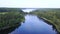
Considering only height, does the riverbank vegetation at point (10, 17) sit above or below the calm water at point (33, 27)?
above

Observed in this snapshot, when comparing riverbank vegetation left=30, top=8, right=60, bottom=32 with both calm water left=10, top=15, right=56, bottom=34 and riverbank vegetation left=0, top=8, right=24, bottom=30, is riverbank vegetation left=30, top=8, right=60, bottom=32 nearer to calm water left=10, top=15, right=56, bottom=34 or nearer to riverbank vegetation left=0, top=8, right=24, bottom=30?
A: calm water left=10, top=15, right=56, bottom=34

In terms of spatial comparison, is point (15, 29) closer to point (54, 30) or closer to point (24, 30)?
point (24, 30)

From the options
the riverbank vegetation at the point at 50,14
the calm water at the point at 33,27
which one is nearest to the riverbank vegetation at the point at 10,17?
the calm water at the point at 33,27

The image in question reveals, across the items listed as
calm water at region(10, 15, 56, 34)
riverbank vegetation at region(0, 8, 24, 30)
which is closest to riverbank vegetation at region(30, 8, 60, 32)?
calm water at region(10, 15, 56, 34)

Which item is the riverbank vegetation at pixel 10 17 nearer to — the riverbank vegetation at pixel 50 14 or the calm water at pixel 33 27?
the calm water at pixel 33 27

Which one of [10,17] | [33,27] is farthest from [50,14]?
[10,17]
